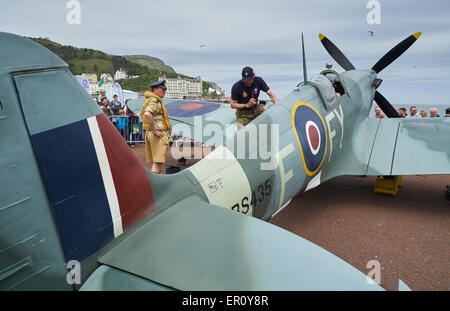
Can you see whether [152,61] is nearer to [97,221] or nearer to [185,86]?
[185,86]

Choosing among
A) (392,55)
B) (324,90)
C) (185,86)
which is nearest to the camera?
(324,90)

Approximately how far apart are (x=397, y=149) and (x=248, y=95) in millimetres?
2869

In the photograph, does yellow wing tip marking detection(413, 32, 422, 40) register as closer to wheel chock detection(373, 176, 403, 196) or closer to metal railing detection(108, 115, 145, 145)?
wheel chock detection(373, 176, 403, 196)

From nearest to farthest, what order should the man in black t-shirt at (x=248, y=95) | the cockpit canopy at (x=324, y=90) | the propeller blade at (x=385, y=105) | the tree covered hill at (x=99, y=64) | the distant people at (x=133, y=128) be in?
the cockpit canopy at (x=324, y=90) → the man in black t-shirt at (x=248, y=95) → the propeller blade at (x=385, y=105) → the distant people at (x=133, y=128) → the tree covered hill at (x=99, y=64)

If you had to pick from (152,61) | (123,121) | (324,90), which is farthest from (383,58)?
(152,61)

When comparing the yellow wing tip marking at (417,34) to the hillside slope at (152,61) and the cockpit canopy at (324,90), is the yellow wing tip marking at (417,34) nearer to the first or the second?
the cockpit canopy at (324,90)

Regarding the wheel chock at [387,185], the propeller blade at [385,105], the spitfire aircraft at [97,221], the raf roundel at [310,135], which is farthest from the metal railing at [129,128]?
the spitfire aircraft at [97,221]

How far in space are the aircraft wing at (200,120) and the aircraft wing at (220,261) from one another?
5.14 meters

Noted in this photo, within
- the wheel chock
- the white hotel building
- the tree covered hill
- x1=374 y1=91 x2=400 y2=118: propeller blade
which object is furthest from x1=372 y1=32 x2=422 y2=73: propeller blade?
the white hotel building

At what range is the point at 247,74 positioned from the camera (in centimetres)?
462

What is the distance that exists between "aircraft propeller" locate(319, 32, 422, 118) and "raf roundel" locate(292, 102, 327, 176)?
4458mm

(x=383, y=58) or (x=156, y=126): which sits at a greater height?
(x=383, y=58)

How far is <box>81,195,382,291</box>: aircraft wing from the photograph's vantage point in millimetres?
1272

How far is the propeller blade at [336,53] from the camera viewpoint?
324 inches
